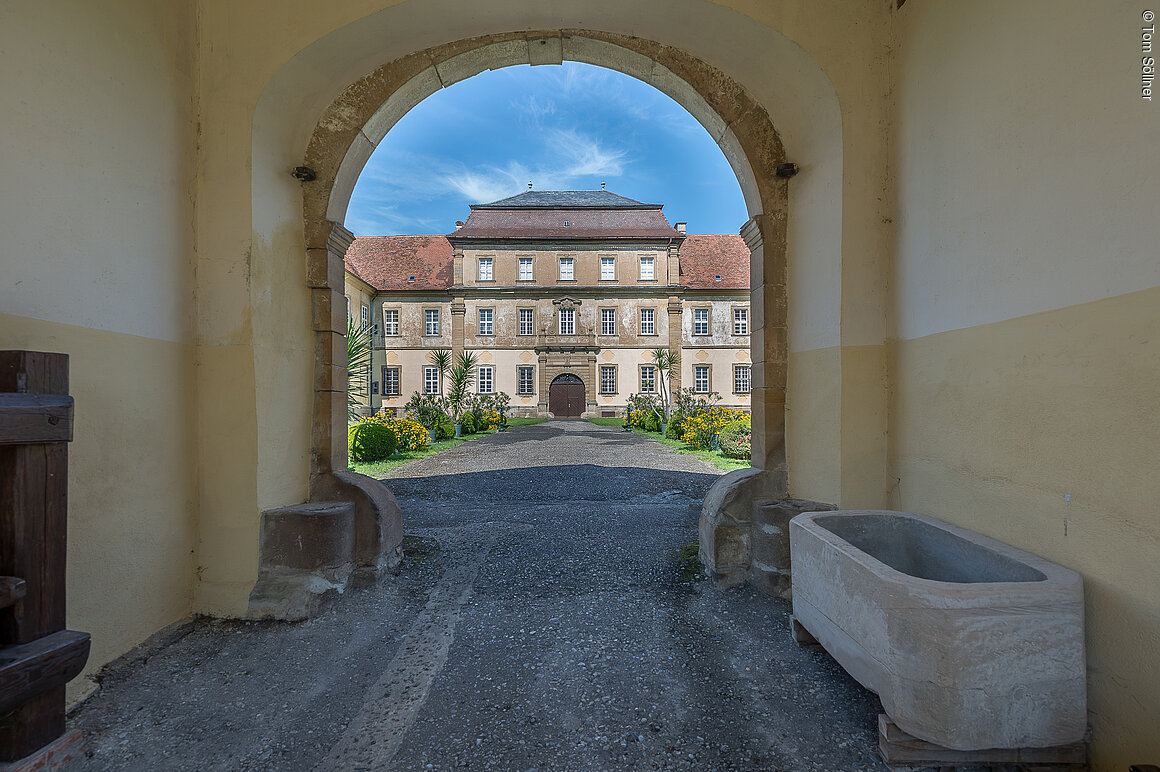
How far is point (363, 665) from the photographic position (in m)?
2.85

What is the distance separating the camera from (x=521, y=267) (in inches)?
1099

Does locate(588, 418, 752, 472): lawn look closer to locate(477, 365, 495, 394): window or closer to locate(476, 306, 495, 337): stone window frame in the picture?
locate(477, 365, 495, 394): window

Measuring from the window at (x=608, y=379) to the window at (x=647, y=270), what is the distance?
5354mm

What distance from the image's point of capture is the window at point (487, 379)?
28.3m

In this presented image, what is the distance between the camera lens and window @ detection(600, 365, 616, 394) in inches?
1117

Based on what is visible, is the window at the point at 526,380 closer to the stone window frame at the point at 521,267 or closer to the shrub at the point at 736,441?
the stone window frame at the point at 521,267

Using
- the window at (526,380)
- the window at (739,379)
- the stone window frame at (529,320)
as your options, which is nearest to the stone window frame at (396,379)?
the window at (526,380)

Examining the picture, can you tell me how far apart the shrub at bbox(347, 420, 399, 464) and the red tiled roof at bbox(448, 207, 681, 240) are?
60.9 ft

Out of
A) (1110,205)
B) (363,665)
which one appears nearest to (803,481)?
(1110,205)

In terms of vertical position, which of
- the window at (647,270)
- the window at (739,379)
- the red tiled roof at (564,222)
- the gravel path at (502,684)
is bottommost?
the gravel path at (502,684)

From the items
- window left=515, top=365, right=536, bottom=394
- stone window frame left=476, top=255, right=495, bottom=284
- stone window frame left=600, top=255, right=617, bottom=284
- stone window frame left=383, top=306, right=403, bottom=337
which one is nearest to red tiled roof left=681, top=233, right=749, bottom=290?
stone window frame left=600, top=255, right=617, bottom=284

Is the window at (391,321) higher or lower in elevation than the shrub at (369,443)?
higher

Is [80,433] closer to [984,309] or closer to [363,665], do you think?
[363,665]

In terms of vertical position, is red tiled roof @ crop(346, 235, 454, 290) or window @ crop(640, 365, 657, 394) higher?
red tiled roof @ crop(346, 235, 454, 290)
